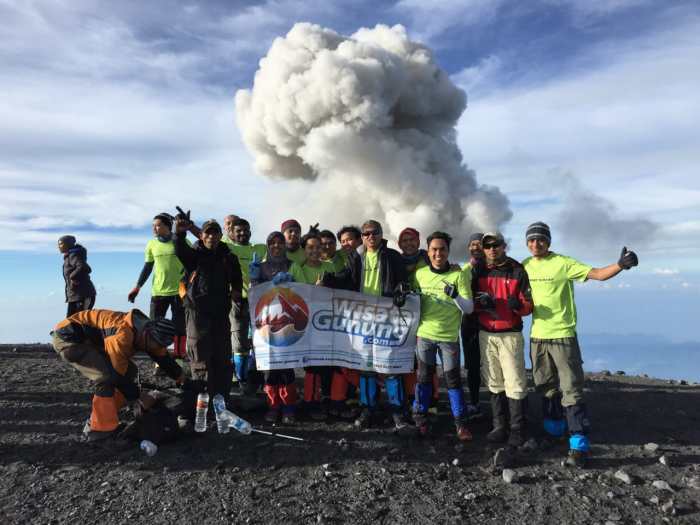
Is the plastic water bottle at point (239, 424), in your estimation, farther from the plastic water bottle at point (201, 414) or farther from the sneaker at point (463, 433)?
the sneaker at point (463, 433)

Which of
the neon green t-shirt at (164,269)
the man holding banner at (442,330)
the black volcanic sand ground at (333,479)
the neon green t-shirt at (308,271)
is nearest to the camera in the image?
the black volcanic sand ground at (333,479)

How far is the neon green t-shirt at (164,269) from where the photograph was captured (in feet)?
26.1

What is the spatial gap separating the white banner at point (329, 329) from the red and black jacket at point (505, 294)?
33.4 inches

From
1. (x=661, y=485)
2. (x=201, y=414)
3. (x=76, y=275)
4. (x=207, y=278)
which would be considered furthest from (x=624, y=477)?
(x=76, y=275)

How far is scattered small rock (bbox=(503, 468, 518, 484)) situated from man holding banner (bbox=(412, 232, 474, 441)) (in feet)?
2.87

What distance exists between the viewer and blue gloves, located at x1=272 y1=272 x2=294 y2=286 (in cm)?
582

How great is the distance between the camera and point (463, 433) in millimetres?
5191

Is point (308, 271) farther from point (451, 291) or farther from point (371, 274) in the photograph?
point (451, 291)

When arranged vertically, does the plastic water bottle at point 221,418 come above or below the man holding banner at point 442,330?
below

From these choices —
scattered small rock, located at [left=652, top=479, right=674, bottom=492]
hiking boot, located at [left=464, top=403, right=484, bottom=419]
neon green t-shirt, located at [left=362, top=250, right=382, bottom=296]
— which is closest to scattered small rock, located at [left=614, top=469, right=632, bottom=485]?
scattered small rock, located at [left=652, top=479, right=674, bottom=492]

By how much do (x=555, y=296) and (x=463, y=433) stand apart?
1.83 metres

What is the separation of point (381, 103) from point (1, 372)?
2880 cm

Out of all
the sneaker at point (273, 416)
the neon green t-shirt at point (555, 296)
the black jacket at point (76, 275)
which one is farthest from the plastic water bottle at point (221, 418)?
the black jacket at point (76, 275)

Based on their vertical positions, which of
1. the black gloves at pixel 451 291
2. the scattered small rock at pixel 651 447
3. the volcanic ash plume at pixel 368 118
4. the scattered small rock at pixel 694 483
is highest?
the volcanic ash plume at pixel 368 118
